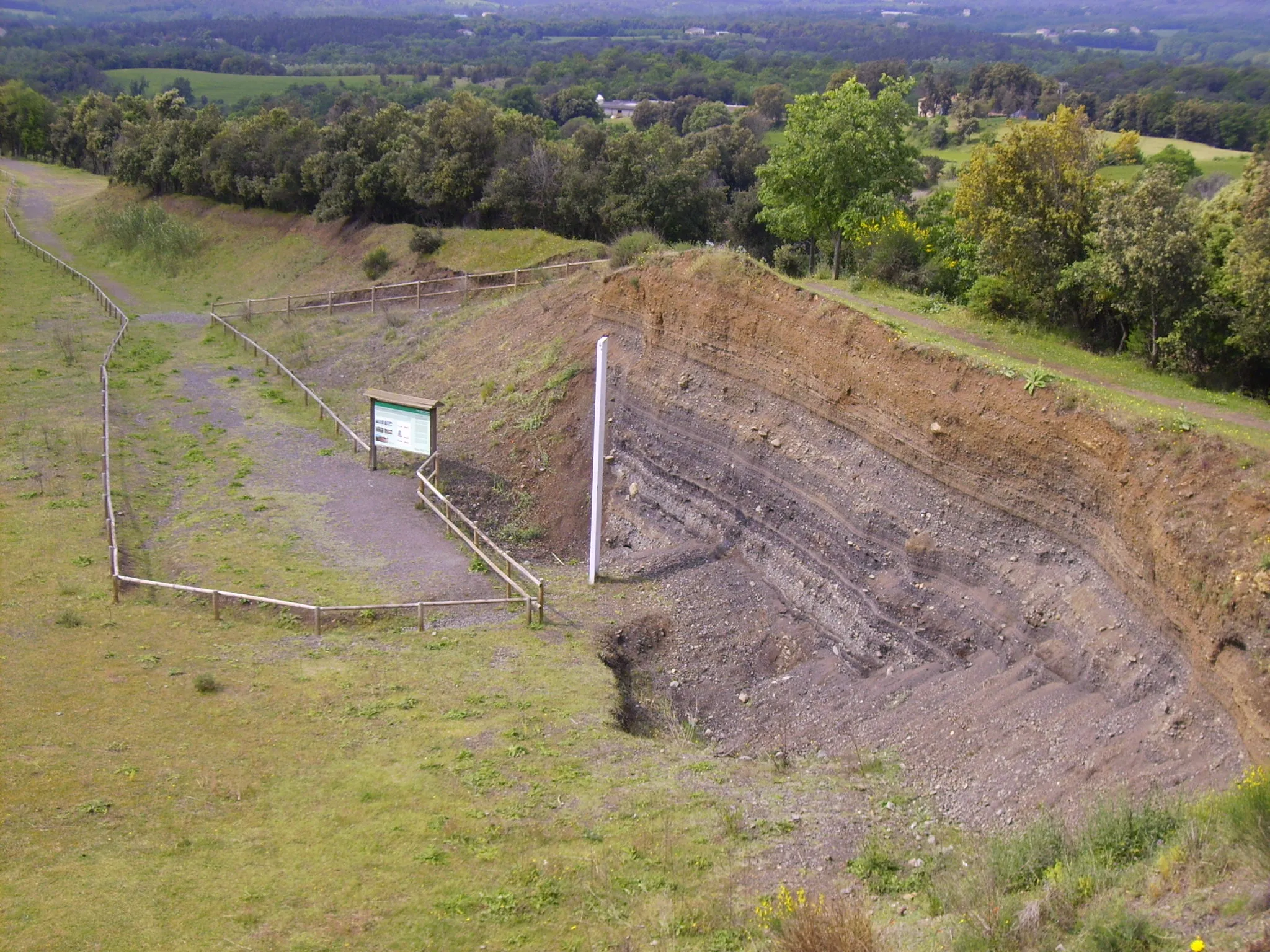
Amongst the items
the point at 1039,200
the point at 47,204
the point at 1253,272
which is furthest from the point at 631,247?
the point at 47,204

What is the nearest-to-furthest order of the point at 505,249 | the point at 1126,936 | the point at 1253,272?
the point at 1126,936 < the point at 1253,272 < the point at 505,249

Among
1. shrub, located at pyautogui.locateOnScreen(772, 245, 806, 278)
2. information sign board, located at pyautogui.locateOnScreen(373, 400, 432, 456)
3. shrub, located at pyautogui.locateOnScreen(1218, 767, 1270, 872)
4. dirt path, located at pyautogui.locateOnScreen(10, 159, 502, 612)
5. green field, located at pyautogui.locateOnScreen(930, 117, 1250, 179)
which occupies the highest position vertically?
green field, located at pyautogui.locateOnScreen(930, 117, 1250, 179)

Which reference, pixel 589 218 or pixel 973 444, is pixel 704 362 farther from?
pixel 589 218

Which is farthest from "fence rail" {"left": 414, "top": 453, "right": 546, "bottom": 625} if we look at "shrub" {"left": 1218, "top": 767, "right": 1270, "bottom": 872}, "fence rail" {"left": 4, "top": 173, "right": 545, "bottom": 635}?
"shrub" {"left": 1218, "top": 767, "right": 1270, "bottom": 872}

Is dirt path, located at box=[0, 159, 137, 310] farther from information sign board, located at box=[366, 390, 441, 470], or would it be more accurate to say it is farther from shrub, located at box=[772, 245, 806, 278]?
shrub, located at box=[772, 245, 806, 278]

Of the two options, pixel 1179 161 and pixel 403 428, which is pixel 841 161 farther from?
pixel 1179 161

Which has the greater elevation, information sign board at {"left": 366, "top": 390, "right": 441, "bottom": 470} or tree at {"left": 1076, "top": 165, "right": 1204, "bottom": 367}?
tree at {"left": 1076, "top": 165, "right": 1204, "bottom": 367}
